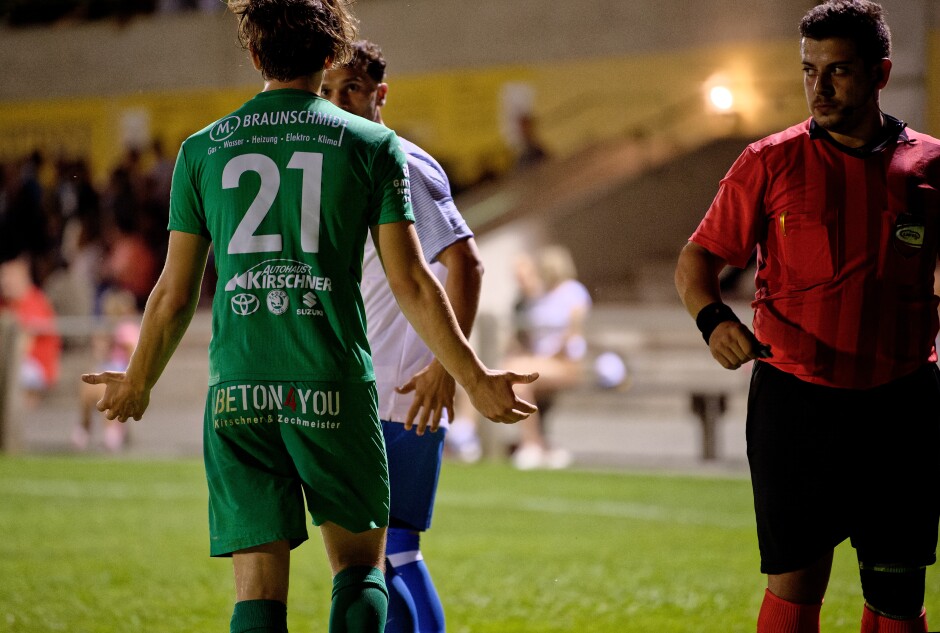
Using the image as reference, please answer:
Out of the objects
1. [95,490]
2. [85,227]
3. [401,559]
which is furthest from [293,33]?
[85,227]

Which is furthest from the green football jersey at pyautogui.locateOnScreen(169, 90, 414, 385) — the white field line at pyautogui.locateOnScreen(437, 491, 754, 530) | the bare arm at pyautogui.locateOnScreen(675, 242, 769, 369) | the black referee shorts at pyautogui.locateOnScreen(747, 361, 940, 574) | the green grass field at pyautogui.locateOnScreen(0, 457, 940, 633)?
the white field line at pyautogui.locateOnScreen(437, 491, 754, 530)

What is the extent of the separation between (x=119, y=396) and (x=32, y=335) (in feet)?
38.4

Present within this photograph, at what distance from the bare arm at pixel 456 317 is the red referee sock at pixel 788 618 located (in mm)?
1047

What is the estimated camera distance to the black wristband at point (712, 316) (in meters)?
3.53

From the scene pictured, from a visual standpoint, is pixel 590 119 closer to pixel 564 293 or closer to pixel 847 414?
A: pixel 564 293

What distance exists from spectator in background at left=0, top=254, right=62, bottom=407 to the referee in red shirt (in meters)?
11.3

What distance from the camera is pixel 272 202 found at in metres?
3.12

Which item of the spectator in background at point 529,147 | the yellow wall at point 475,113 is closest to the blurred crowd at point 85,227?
the yellow wall at point 475,113

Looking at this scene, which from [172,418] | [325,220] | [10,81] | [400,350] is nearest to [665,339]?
[172,418]

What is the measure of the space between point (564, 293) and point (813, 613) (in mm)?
9212

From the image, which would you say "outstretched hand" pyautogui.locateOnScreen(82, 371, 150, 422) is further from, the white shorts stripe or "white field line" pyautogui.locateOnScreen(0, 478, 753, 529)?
"white field line" pyautogui.locateOnScreen(0, 478, 753, 529)

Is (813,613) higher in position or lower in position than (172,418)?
higher

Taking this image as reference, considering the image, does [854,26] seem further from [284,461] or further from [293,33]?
[284,461]

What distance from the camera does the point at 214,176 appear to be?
125 inches
